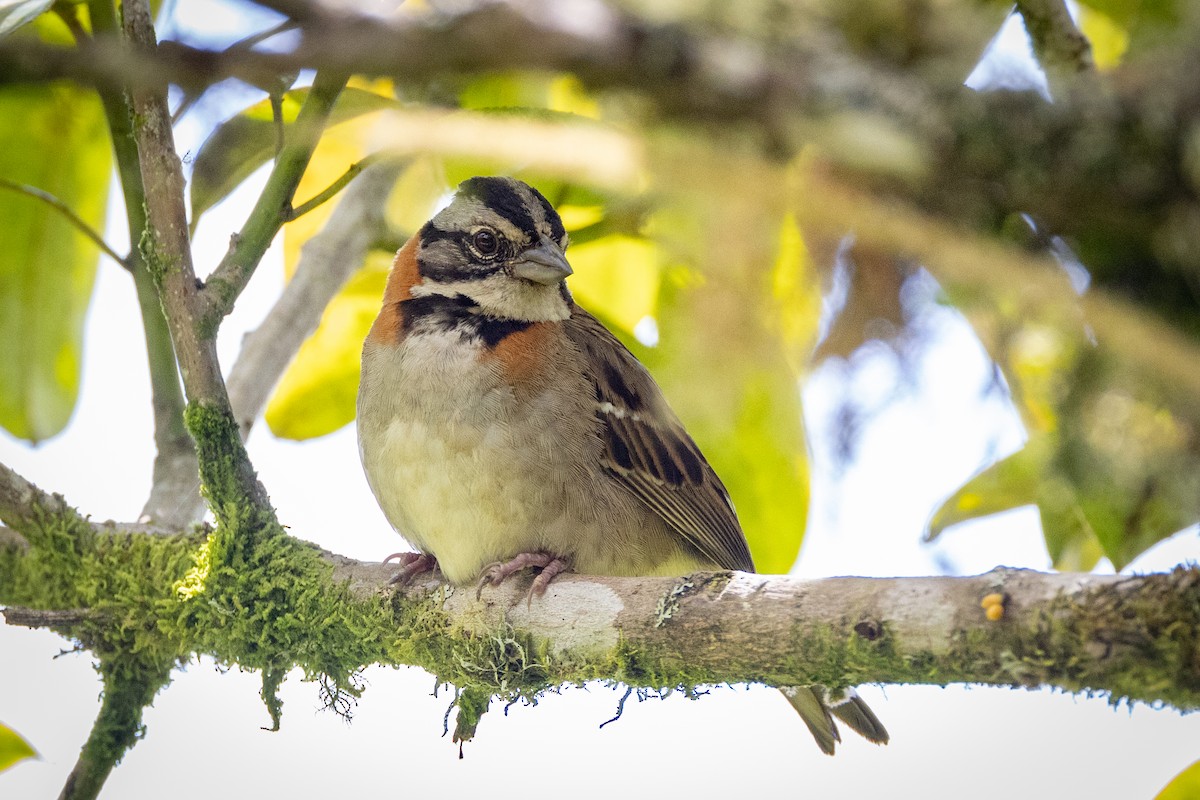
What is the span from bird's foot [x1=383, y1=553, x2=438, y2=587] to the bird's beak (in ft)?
3.24

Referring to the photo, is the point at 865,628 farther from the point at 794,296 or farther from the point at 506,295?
the point at 506,295

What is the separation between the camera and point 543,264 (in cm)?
382

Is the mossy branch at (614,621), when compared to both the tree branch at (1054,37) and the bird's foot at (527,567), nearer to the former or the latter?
the bird's foot at (527,567)

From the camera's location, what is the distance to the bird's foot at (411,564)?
3252mm

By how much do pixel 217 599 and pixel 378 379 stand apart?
95 centimetres

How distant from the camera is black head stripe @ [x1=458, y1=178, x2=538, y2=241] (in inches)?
152

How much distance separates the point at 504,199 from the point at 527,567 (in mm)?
1292

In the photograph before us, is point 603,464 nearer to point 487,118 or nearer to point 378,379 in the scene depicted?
point 378,379

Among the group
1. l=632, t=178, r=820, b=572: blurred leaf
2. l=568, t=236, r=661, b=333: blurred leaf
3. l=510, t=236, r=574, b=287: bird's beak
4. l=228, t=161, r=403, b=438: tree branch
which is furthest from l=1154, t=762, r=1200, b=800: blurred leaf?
l=228, t=161, r=403, b=438: tree branch

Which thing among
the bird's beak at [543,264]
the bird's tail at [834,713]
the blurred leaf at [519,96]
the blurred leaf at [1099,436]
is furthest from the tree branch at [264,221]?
the bird's tail at [834,713]

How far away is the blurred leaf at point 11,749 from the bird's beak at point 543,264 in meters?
2.01

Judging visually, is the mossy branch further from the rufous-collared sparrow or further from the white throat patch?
the white throat patch

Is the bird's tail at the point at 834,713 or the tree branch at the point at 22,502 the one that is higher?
the tree branch at the point at 22,502

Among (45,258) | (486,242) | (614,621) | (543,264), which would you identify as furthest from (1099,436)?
(45,258)
